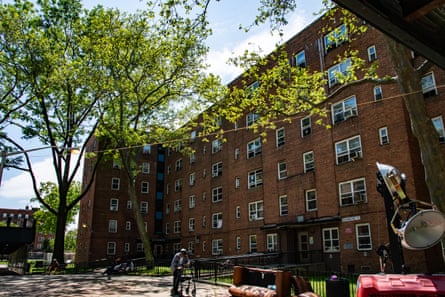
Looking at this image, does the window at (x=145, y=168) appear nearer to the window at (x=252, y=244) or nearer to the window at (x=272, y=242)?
the window at (x=252, y=244)

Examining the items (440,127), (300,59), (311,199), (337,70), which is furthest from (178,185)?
(440,127)

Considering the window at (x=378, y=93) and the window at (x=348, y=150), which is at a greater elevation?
the window at (x=378, y=93)

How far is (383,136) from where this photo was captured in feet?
70.9

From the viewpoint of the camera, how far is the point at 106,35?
26453 millimetres

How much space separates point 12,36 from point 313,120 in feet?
73.9

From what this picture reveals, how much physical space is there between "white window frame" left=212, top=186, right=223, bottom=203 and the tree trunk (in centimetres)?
2627

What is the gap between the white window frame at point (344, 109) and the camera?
77.9ft

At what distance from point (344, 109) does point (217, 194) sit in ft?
56.3

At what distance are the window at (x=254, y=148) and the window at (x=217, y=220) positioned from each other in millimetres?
7223

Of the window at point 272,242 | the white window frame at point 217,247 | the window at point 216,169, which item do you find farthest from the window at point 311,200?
the window at point 216,169

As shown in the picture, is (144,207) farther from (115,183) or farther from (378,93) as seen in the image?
(378,93)

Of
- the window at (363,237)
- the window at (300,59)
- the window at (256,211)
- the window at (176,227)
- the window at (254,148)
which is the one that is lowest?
the window at (363,237)

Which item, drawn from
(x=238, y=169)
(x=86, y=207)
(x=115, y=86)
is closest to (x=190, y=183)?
(x=238, y=169)

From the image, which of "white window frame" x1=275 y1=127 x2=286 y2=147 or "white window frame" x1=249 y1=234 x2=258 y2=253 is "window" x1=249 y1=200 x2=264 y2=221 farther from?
"white window frame" x1=275 y1=127 x2=286 y2=147
